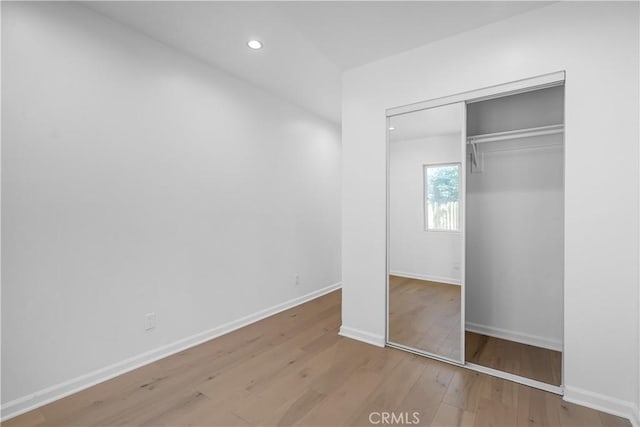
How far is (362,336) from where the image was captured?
2.97 metres

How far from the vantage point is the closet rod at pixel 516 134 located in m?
2.57

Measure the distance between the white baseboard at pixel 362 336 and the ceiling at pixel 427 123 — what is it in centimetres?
189

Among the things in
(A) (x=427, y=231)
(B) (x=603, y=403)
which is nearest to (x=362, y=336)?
(A) (x=427, y=231)

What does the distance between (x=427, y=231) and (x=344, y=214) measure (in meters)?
0.84

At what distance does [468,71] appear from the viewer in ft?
Answer: 7.95

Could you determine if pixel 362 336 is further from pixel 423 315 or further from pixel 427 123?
pixel 427 123

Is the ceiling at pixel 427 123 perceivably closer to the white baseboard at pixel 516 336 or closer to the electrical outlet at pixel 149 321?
the white baseboard at pixel 516 336

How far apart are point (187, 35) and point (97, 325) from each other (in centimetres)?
241

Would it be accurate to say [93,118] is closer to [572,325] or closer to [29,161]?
[29,161]

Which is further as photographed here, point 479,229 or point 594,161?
point 479,229

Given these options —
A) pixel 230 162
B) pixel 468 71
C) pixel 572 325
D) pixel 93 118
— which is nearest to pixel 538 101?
pixel 468 71

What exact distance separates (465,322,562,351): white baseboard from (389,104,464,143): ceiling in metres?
2.00

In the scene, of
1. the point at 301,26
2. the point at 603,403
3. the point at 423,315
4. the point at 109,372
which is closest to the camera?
the point at 603,403

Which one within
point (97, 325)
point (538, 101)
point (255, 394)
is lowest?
point (255, 394)
